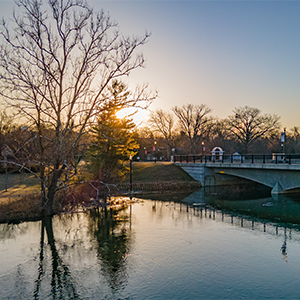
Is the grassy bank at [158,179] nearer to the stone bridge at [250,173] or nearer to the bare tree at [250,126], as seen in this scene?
the stone bridge at [250,173]

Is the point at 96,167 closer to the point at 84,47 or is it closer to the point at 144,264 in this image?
the point at 84,47

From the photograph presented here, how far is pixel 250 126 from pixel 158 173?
34.6 meters

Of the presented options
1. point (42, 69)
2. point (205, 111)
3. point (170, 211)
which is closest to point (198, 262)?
point (170, 211)

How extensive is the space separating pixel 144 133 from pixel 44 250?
6728 cm

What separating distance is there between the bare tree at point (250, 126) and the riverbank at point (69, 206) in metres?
29.3

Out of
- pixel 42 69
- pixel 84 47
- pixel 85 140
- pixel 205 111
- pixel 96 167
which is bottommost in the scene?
pixel 96 167

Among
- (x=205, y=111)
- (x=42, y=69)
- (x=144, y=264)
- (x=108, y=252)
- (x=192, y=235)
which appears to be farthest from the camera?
(x=205, y=111)

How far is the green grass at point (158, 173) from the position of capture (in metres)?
38.6

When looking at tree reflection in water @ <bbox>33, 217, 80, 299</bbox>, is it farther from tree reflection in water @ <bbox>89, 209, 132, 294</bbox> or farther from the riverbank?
the riverbank

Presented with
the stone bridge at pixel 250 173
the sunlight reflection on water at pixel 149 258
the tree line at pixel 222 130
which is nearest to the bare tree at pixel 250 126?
the tree line at pixel 222 130

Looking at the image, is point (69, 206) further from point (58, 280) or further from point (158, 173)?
point (158, 173)

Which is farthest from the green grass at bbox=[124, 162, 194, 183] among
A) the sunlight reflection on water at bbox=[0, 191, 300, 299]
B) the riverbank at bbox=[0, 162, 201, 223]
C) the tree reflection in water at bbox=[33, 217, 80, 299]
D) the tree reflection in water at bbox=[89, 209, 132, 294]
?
the tree reflection in water at bbox=[33, 217, 80, 299]

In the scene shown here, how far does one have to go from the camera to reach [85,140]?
30.0 metres

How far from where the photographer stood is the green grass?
1519 inches
